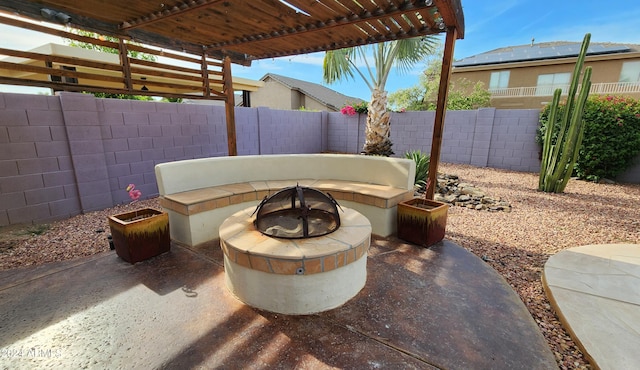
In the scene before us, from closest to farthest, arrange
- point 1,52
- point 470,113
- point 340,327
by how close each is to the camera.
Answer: point 340,327 → point 1,52 → point 470,113

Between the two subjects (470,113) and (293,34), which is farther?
(470,113)

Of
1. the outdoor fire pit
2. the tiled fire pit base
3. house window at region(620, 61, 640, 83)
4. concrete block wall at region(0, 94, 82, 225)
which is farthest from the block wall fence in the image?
house window at region(620, 61, 640, 83)

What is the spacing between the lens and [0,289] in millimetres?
2166

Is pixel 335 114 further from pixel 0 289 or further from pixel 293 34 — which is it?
pixel 0 289

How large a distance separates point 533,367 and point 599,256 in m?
1.93

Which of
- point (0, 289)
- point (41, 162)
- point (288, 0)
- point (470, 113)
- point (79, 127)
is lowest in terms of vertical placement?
point (0, 289)

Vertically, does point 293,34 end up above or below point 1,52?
above

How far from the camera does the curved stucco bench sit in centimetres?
301

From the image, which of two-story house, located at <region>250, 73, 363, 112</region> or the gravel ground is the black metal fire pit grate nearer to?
the gravel ground

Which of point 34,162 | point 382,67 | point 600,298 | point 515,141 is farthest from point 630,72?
point 34,162

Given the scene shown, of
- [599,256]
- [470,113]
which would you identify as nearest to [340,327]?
[599,256]

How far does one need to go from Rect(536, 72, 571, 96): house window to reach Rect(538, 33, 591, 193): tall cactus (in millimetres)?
11696

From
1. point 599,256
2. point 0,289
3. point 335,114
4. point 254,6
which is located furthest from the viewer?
point 335,114

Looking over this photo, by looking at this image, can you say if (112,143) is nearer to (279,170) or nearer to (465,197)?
(279,170)
